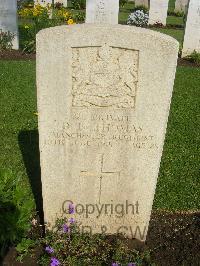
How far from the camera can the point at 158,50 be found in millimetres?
2896

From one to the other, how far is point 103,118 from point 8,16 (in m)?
8.53

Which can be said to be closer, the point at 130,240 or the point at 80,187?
the point at 80,187

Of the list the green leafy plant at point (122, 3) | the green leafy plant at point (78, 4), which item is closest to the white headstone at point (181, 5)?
the green leafy plant at point (122, 3)

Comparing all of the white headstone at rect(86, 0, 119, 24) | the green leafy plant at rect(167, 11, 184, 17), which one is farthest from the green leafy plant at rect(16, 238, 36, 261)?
the green leafy plant at rect(167, 11, 184, 17)

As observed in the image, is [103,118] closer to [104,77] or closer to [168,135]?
[104,77]

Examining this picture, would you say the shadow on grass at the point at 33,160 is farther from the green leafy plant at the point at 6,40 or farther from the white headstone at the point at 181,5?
the white headstone at the point at 181,5

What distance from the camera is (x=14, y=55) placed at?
34.4 feet

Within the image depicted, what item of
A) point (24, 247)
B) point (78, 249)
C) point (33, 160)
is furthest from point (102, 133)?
point (33, 160)

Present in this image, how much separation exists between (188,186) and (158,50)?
2396mm

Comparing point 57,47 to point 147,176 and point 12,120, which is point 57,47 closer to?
point 147,176

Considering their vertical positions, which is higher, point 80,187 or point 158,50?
point 158,50

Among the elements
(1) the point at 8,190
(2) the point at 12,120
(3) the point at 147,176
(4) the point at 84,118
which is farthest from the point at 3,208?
(2) the point at 12,120

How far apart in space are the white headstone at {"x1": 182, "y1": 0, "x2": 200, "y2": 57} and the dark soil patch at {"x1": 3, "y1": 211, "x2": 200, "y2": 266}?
26.2 feet

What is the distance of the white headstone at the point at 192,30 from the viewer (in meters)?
11.0
